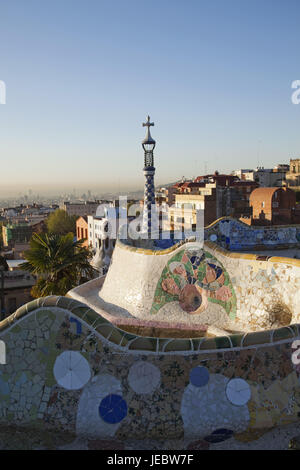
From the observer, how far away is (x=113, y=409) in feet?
15.3

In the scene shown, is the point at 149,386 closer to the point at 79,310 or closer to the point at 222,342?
the point at 222,342

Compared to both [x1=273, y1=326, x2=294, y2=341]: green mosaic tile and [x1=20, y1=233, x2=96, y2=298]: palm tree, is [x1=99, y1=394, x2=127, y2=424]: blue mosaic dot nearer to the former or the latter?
[x1=273, y1=326, x2=294, y2=341]: green mosaic tile

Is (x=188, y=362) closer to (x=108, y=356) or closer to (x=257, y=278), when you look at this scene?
(x=108, y=356)

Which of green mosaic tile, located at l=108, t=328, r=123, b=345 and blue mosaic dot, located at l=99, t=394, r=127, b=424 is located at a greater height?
green mosaic tile, located at l=108, t=328, r=123, b=345

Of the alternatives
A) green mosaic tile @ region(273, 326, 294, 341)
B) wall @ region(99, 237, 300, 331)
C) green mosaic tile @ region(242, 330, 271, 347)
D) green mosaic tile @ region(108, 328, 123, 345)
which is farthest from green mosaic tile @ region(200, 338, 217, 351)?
wall @ region(99, 237, 300, 331)

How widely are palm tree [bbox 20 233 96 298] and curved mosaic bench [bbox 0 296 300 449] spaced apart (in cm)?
859

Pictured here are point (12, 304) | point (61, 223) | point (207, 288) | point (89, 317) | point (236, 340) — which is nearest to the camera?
point (236, 340)

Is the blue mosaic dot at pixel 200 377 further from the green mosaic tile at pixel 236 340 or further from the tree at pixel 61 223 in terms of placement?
the tree at pixel 61 223

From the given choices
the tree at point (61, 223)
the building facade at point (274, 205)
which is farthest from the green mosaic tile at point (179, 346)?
the tree at point (61, 223)

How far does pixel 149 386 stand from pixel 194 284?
145 inches

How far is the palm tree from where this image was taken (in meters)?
13.4

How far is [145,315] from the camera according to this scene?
854cm

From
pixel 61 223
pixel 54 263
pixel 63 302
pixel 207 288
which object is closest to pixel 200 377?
pixel 63 302

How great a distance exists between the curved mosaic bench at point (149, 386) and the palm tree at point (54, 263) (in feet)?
28.2
